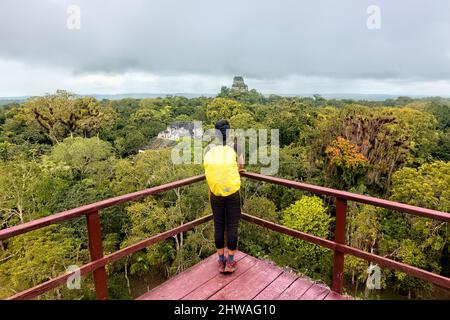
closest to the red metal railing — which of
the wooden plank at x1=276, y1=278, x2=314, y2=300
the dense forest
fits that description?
the wooden plank at x1=276, y1=278, x2=314, y2=300

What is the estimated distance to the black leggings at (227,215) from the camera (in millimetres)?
2830

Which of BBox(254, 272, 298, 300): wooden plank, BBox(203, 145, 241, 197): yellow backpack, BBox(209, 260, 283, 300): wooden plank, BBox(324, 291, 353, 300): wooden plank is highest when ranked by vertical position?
BBox(203, 145, 241, 197): yellow backpack

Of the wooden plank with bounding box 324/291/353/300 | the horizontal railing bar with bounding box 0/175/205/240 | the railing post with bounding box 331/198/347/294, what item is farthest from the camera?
the wooden plank with bounding box 324/291/353/300

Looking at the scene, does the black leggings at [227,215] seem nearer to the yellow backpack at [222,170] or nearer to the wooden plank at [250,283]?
the yellow backpack at [222,170]

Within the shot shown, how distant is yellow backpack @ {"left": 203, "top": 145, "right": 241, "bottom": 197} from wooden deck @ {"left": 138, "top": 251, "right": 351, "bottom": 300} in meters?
0.85

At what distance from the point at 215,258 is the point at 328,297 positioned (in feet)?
4.06

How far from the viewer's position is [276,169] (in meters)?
23.8

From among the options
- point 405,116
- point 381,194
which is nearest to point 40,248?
point 381,194

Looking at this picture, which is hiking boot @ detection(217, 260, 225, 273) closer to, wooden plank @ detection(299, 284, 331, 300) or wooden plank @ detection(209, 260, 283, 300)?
wooden plank @ detection(209, 260, 283, 300)

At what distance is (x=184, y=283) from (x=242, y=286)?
0.56 m

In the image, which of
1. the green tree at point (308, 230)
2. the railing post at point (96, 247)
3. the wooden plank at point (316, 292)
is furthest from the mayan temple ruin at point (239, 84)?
the railing post at point (96, 247)

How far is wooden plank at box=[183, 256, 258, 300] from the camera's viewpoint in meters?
2.64

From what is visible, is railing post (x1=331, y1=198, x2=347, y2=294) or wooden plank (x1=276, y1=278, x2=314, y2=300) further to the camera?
wooden plank (x1=276, y1=278, x2=314, y2=300)

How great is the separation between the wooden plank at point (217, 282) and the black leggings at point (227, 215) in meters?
0.28
